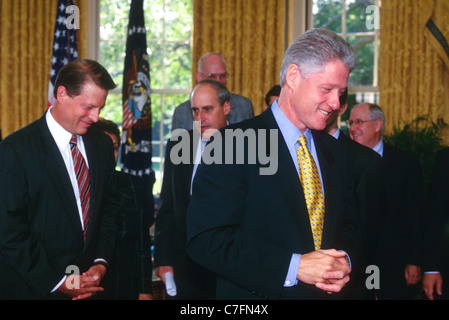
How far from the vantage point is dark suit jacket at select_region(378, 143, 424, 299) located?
3.48 m

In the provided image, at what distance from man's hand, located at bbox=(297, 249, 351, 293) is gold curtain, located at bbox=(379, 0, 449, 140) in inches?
202

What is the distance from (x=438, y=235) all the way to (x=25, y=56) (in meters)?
5.40

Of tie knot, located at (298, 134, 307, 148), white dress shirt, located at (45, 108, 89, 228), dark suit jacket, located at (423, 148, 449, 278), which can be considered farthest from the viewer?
dark suit jacket, located at (423, 148, 449, 278)

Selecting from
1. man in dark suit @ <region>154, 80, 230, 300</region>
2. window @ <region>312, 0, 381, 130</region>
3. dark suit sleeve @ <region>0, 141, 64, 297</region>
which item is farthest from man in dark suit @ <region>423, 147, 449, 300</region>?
window @ <region>312, 0, 381, 130</region>

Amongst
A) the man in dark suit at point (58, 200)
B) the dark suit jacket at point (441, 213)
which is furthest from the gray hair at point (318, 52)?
the dark suit jacket at point (441, 213)

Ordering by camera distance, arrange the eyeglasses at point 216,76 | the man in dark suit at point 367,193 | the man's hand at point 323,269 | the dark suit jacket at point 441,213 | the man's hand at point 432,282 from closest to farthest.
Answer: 1. the man's hand at point 323,269
2. the man in dark suit at point 367,193
3. the dark suit jacket at point 441,213
4. the man's hand at point 432,282
5. the eyeglasses at point 216,76

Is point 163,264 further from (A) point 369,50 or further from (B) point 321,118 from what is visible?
(A) point 369,50

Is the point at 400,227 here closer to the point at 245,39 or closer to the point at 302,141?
the point at 302,141

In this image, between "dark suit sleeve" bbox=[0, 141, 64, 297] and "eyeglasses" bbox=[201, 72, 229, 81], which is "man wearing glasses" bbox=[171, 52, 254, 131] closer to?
"eyeglasses" bbox=[201, 72, 229, 81]

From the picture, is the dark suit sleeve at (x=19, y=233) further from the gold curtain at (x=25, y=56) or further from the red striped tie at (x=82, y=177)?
the gold curtain at (x=25, y=56)

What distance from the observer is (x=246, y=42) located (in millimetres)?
6469

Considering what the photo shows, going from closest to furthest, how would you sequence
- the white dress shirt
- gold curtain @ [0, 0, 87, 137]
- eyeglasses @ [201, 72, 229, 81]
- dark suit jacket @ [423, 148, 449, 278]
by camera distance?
the white dress shirt, dark suit jacket @ [423, 148, 449, 278], eyeglasses @ [201, 72, 229, 81], gold curtain @ [0, 0, 87, 137]

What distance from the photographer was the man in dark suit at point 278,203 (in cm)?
155
